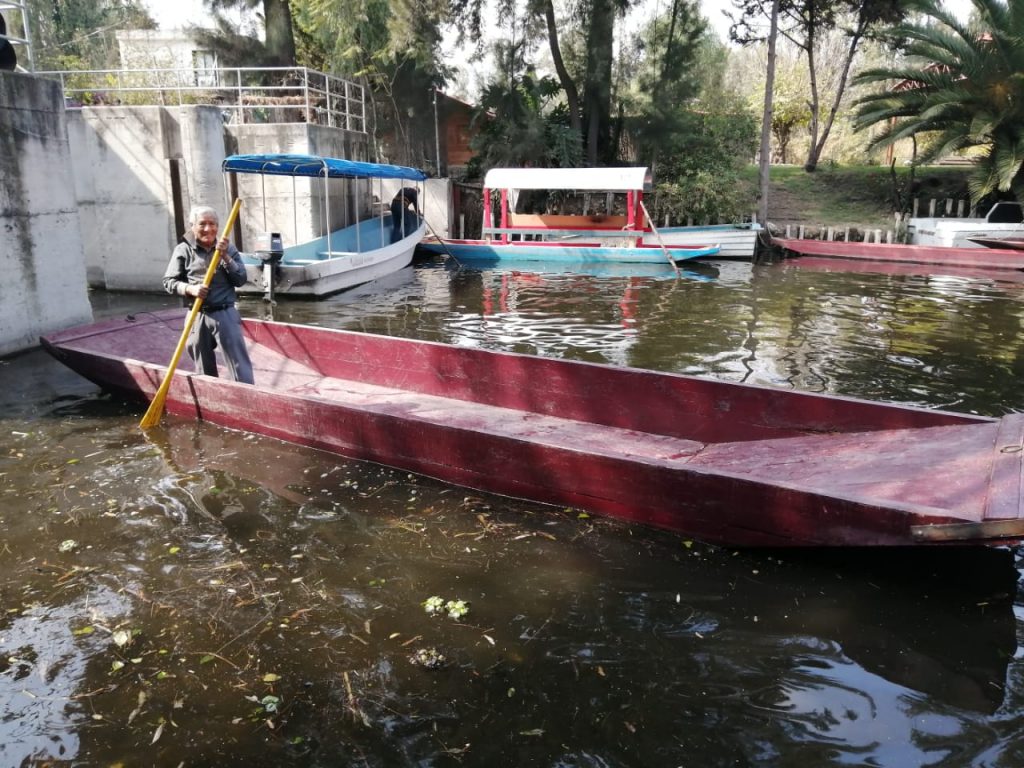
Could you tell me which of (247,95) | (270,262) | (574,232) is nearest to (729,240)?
(574,232)

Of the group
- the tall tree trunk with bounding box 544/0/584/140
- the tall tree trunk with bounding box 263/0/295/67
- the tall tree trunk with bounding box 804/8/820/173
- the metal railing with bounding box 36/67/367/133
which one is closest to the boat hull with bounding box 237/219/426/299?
the metal railing with bounding box 36/67/367/133

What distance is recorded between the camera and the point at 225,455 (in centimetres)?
613

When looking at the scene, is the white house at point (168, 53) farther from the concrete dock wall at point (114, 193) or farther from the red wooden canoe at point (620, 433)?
the red wooden canoe at point (620, 433)

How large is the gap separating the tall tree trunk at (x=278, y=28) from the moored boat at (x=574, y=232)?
6.49m

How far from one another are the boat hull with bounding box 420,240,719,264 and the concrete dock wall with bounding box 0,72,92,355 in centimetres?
1049

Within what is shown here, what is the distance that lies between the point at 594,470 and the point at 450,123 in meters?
25.5

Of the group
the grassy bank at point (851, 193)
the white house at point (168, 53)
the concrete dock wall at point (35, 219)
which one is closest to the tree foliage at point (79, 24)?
the white house at point (168, 53)

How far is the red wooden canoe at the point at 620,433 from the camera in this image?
3.99m

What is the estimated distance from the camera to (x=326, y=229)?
16.5m

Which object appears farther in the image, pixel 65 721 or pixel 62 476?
pixel 62 476

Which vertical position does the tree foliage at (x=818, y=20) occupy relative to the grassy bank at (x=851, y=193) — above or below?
above

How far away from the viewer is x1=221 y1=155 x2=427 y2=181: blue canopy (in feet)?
42.9

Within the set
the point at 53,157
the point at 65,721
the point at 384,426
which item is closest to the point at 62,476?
the point at 384,426

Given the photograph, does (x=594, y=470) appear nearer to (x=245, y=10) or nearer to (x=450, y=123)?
(x=245, y=10)
